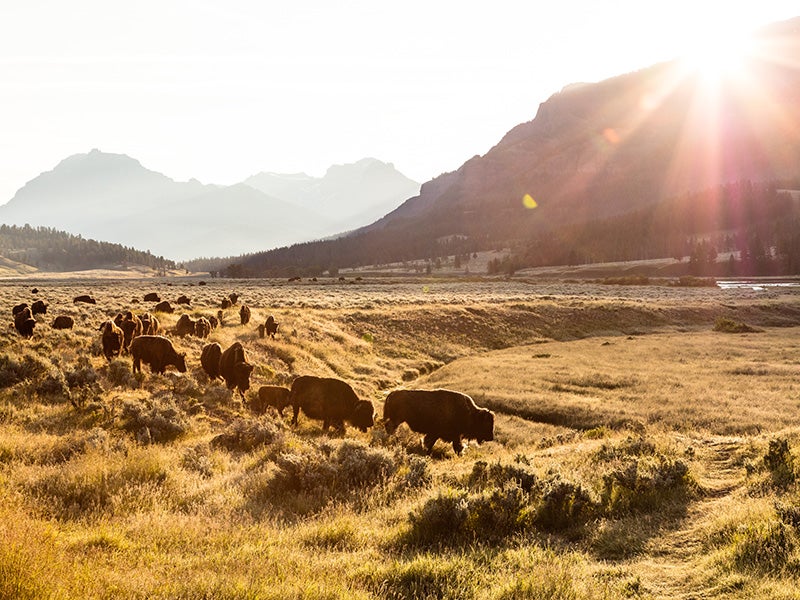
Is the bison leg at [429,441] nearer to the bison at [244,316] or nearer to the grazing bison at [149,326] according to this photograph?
the grazing bison at [149,326]

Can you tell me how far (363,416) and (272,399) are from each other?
3.59 meters

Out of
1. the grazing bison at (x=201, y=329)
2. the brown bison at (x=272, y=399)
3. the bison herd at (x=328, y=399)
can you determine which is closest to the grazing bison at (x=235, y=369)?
the bison herd at (x=328, y=399)

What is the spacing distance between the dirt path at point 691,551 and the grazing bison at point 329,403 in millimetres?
9687

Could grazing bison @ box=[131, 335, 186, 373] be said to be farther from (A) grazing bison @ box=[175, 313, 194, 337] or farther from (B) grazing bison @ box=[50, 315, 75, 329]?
(B) grazing bison @ box=[50, 315, 75, 329]

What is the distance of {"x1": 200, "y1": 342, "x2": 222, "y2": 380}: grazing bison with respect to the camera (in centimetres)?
1875

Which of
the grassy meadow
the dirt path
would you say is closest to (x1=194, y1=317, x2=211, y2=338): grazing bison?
the grassy meadow

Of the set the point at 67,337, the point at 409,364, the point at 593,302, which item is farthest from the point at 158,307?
the point at 593,302

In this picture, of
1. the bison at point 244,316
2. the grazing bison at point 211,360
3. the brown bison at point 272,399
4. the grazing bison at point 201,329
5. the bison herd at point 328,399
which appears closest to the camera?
the bison herd at point 328,399

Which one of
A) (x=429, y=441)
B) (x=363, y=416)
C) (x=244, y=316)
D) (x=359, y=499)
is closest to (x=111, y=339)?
(x=363, y=416)

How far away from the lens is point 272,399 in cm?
1742

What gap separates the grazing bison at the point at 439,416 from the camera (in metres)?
15.1

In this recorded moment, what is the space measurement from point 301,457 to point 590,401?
15.9 m

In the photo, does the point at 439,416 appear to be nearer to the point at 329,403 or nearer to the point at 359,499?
the point at 329,403

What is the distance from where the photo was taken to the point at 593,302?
2325 inches
